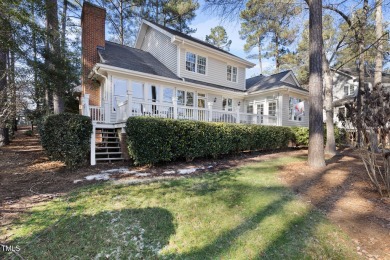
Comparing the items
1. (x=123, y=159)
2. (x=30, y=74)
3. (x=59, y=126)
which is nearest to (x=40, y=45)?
(x=30, y=74)

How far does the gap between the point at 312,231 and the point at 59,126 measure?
7053 millimetres

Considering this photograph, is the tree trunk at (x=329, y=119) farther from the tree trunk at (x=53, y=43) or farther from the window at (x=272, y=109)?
the tree trunk at (x=53, y=43)

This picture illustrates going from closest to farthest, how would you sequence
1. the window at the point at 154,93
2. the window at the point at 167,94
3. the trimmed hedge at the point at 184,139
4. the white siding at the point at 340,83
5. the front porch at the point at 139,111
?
the trimmed hedge at the point at 184,139 < the front porch at the point at 139,111 < the window at the point at 154,93 < the window at the point at 167,94 < the white siding at the point at 340,83

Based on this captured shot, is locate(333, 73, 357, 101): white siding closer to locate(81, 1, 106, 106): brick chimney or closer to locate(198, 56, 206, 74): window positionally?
locate(198, 56, 206, 74): window

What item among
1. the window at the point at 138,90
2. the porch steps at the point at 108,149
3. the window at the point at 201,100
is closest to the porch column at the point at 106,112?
the porch steps at the point at 108,149

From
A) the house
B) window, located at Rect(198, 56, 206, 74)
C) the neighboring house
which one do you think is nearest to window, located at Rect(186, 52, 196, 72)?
the house

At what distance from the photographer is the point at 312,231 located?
3260 millimetres

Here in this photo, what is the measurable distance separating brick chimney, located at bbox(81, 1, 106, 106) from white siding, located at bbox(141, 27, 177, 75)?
3.81 metres

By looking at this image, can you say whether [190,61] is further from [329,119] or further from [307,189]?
[307,189]

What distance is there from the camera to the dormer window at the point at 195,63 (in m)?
13.7

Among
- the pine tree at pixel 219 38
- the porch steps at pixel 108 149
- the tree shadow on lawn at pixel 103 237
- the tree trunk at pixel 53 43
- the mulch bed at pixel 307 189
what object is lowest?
the tree shadow on lawn at pixel 103 237

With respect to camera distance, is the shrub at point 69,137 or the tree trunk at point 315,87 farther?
the tree trunk at point 315,87

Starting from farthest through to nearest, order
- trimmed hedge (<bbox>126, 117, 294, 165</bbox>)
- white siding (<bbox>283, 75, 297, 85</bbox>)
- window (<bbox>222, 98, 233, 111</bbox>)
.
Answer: white siding (<bbox>283, 75, 297, 85</bbox>) < window (<bbox>222, 98, 233, 111</bbox>) < trimmed hedge (<bbox>126, 117, 294, 165</bbox>)

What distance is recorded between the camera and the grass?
286 cm
